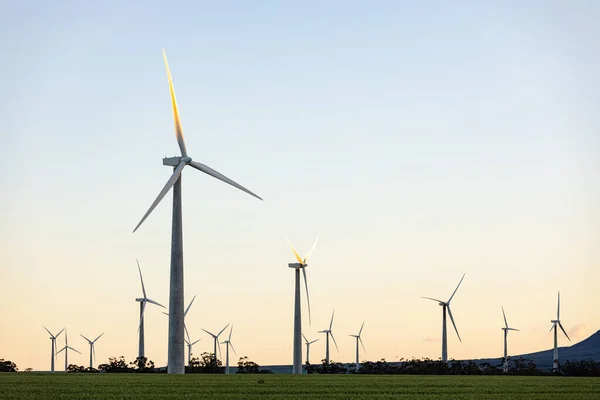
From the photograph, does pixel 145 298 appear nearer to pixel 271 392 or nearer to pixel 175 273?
pixel 175 273

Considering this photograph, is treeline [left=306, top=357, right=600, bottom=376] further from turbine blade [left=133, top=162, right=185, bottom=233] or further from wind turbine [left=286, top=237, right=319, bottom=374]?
turbine blade [left=133, top=162, right=185, bottom=233]

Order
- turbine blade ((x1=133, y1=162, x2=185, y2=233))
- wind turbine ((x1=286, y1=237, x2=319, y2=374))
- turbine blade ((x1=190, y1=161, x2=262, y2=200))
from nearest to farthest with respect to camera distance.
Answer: turbine blade ((x1=133, y1=162, x2=185, y2=233))
turbine blade ((x1=190, y1=161, x2=262, y2=200))
wind turbine ((x1=286, y1=237, x2=319, y2=374))

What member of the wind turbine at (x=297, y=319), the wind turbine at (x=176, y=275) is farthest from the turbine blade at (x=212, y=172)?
the wind turbine at (x=297, y=319)

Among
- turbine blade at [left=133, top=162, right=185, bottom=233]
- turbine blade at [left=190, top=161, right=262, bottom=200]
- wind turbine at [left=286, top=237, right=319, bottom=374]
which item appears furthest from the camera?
wind turbine at [left=286, top=237, right=319, bottom=374]

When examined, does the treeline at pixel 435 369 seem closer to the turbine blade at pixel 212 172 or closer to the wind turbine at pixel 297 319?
the wind turbine at pixel 297 319

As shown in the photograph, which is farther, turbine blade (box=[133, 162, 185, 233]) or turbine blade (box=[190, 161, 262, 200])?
turbine blade (box=[190, 161, 262, 200])

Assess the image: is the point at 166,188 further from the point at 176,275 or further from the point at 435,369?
the point at 435,369

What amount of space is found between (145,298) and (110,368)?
10.9 m

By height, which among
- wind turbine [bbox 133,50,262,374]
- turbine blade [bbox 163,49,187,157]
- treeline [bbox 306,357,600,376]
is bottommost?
treeline [bbox 306,357,600,376]

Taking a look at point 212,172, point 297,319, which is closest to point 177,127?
point 212,172

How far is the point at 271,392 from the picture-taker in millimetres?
49281

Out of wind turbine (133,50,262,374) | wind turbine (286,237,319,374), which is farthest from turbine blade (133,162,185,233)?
wind turbine (286,237,319,374)

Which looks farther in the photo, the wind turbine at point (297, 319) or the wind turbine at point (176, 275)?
the wind turbine at point (297, 319)

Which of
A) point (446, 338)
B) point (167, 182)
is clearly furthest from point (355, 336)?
point (167, 182)
